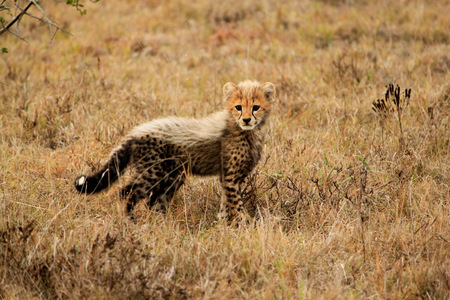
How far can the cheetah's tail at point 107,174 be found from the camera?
3299 mm

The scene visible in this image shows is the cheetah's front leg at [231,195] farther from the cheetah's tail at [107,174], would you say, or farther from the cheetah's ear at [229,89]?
the cheetah's tail at [107,174]

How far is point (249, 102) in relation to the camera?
11.8ft

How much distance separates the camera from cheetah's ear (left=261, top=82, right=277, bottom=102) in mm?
3698

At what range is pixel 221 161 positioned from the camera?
12.3ft

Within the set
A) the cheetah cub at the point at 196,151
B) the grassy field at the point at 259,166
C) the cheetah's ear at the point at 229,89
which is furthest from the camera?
the cheetah's ear at the point at 229,89

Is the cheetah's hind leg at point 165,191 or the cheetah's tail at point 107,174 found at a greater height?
the cheetah's tail at point 107,174

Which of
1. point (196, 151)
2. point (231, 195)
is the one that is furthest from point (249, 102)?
point (231, 195)

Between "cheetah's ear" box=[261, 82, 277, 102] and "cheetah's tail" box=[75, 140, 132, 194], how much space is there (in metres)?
1.12

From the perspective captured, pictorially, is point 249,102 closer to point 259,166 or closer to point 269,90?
point 269,90

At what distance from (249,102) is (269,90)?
25cm

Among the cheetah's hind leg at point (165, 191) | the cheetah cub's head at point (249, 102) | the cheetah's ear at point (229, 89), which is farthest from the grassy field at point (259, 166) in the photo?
the cheetah's ear at point (229, 89)

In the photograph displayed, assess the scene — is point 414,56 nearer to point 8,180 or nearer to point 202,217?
point 202,217

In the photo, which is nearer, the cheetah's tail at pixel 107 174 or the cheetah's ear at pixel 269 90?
the cheetah's tail at pixel 107 174

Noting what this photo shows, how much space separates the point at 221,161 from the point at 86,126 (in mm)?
1728
